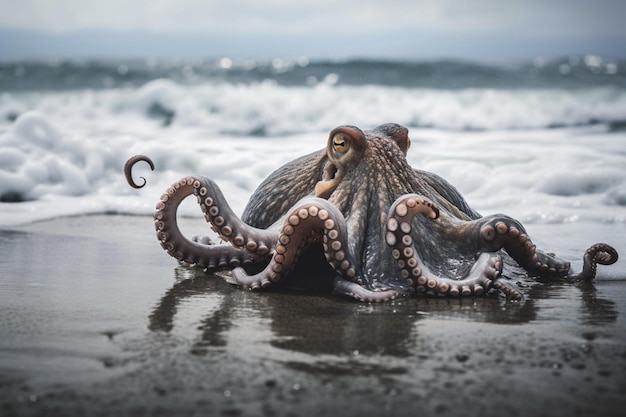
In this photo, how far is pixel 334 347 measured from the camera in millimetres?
3658

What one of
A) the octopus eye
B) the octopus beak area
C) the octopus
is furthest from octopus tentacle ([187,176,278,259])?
the octopus eye

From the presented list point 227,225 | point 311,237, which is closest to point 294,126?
point 227,225

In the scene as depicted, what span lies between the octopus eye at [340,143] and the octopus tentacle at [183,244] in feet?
2.70

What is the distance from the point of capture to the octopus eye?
16.2 ft

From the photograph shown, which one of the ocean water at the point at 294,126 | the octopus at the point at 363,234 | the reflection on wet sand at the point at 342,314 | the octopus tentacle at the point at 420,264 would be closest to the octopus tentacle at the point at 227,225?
the octopus at the point at 363,234

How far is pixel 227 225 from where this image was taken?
4730mm

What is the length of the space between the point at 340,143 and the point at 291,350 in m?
1.66

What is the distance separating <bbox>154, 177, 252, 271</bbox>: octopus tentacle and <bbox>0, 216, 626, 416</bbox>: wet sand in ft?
0.41

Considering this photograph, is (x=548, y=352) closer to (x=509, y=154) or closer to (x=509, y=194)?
(x=509, y=194)

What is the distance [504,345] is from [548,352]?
0.19 m

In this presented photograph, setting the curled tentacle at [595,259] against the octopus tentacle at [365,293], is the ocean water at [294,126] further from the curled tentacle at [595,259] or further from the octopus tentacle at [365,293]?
the octopus tentacle at [365,293]

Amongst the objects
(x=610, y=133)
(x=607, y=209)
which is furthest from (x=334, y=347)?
(x=610, y=133)

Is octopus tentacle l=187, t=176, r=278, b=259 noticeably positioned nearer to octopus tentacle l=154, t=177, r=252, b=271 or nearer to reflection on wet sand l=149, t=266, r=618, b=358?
octopus tentacle l=154, t=177, r=252, b=271

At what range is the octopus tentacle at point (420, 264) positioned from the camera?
4340 mm
